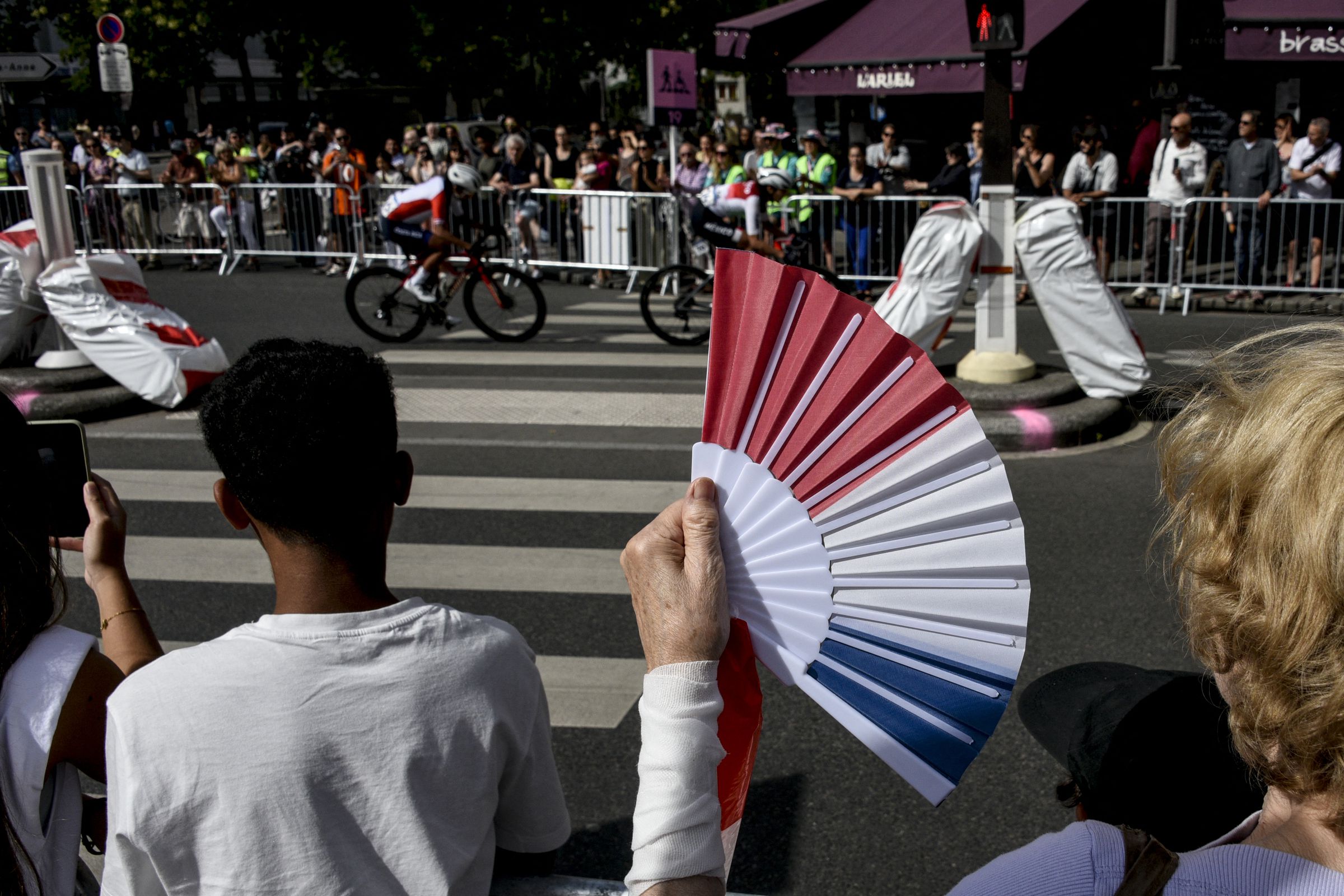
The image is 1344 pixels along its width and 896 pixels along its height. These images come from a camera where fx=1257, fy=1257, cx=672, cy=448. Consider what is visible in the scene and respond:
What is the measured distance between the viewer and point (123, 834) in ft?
4.73

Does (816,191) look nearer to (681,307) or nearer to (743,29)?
(681,307)

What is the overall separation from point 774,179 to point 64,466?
34.6ft

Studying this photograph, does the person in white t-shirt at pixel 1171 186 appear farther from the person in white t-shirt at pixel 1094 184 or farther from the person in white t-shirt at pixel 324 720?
the person in white t-shirt at pixel 324 720

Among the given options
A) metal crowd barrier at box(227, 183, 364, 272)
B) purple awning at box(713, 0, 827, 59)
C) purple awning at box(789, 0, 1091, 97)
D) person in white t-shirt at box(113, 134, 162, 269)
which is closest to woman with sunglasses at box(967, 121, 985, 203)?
purple awning at box(789, 0, 1091, 97)

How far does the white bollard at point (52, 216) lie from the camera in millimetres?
8266

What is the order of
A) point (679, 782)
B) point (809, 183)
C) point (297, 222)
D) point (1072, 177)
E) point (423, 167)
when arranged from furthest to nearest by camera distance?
point (297, 222)
point (423, 167)
point (809, 183)
point (1072, 177)
point (679, 782)

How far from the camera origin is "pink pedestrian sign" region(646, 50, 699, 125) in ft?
47.6

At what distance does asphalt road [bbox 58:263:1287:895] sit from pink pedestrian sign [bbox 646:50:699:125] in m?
4.59

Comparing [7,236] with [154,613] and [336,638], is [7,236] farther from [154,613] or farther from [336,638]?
[336,638]

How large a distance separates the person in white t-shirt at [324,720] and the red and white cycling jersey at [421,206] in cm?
959

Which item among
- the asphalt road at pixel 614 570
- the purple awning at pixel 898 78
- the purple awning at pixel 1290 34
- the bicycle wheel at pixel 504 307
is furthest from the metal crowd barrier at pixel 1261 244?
the bicycle wheel at pixel 504 307

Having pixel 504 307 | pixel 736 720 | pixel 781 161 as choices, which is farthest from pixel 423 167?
pixel 736 720

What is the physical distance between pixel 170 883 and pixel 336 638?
34cm

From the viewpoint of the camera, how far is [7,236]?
8.66 metres
